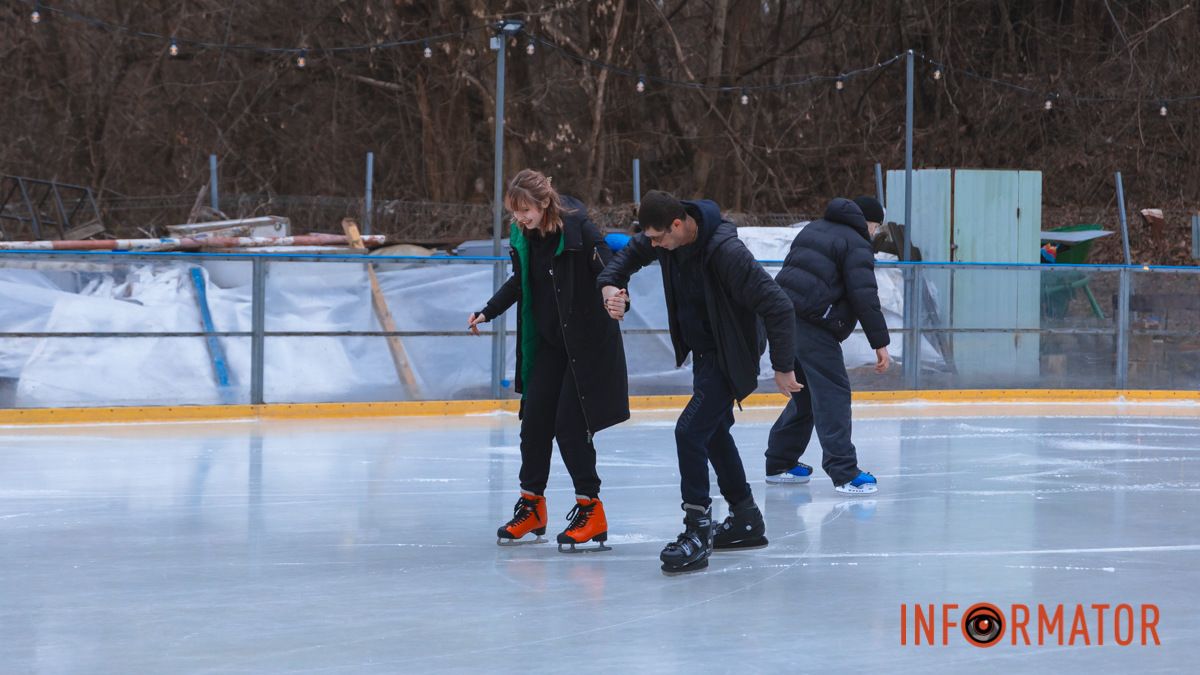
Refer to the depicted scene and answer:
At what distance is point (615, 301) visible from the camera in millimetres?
5906

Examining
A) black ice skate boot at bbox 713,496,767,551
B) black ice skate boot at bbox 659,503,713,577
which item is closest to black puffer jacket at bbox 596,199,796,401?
black ice skate boot at bbox 659,503,713,577

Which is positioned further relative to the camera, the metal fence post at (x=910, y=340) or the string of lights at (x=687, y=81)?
the string of lights at (x=687, y=81)

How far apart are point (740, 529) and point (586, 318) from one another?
115 cm

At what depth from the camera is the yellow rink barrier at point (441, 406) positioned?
11802mm

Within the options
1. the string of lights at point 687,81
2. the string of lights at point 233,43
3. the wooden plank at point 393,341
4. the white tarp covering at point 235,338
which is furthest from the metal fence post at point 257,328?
the string of lights at point 687,81

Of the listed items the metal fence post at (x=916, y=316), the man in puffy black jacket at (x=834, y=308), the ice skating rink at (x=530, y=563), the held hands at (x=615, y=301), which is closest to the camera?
the ice skating rink at (x=530, y=563)

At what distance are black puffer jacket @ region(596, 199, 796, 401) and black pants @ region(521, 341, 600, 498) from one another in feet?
1.69

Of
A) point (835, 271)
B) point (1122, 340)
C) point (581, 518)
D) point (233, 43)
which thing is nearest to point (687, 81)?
point (233, 43)

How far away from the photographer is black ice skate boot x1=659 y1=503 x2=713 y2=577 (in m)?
6.08

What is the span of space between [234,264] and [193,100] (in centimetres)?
1684

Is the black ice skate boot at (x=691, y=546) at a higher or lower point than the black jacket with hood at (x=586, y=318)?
lower

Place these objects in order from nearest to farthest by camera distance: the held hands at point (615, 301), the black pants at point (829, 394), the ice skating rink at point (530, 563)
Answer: the ice skating rink at point (530, 563)
the held hands at point (615, 301)
the black pants at point (829, 394)

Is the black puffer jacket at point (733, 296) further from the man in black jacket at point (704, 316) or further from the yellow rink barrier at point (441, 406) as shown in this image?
the yellow rink barrier at point (441, 406)

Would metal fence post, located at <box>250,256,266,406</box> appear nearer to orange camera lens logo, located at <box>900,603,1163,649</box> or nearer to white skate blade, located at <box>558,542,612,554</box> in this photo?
white skate blade, located at <box>558,542,612,554</box>
